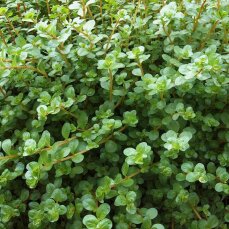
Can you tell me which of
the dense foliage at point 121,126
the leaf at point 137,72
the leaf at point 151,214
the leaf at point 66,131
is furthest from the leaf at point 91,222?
the leaf at point 137,72

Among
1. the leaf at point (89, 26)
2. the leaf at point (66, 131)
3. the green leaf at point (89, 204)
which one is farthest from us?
the leaf at point (89, 26)

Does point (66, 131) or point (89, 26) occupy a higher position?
point (89, 26)

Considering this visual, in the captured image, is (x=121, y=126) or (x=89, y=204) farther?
(x=121, y=126)

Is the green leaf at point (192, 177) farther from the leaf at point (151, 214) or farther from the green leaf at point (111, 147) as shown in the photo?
the green leaf at point (111, 147)

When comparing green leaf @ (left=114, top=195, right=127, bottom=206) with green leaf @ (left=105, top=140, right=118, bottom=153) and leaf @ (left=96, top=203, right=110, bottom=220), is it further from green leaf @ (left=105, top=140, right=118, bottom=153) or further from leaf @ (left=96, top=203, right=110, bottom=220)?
green leaf @ (left=105, top=140, right=118, bottom=153)

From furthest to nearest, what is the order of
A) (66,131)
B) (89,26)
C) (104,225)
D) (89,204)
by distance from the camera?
(89,26) → (66,131) → (89,204) → (104,225)

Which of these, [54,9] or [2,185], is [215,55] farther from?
[2,185]

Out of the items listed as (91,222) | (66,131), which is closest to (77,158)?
(66,131)

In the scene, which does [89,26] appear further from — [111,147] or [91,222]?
[91,222]
